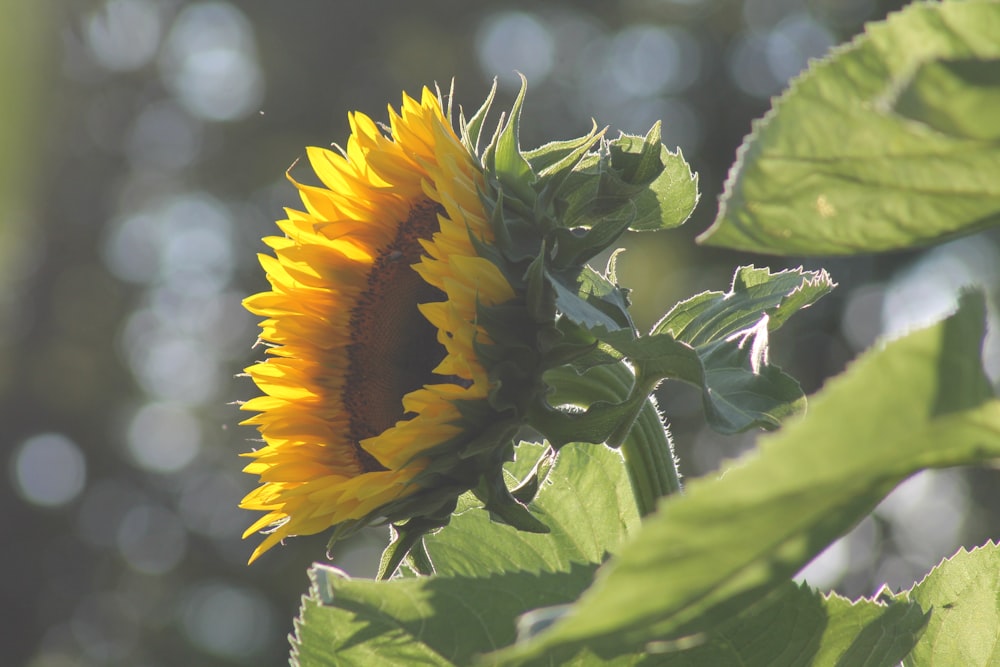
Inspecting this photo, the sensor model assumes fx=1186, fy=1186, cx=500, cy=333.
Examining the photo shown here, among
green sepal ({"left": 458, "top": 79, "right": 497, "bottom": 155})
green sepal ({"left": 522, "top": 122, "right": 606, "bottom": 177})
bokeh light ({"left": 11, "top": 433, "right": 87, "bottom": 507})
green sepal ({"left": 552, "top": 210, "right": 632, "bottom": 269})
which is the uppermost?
green sepal ({"left": 458, "top": 79, "right": 497, "bottom": 155})

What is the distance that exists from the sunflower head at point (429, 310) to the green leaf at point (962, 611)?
298 mm

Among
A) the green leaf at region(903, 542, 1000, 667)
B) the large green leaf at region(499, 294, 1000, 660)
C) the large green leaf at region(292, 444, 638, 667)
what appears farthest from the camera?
the green leaf at region(903, 542, 1000, 667)

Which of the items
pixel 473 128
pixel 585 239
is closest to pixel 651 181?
pixel 585 239

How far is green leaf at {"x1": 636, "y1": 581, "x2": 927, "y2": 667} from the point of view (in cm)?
73

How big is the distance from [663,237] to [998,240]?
295cm

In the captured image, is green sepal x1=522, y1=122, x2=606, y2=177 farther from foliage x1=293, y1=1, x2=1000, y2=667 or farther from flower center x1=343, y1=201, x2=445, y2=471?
foliage x1=293, y1=1, x2=1000, y2=667

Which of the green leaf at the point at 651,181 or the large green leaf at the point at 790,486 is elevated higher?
the green leaf at the point at 651,181

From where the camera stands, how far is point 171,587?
12.5 metres

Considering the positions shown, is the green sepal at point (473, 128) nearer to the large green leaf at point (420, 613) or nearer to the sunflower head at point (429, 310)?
the sunflower head at point (429, 310)

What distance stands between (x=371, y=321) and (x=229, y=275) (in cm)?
1122

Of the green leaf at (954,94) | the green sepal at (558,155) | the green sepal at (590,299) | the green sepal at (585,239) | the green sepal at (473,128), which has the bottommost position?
the green sepal at (590,299)

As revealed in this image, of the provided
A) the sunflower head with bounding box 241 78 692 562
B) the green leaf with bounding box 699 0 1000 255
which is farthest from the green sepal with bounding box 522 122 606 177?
the green leaf with bounding box 699 0 1000 255

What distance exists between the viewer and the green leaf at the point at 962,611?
2.69 feet

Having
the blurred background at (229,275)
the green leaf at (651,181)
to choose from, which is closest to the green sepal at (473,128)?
the green leaf at (651,181)
